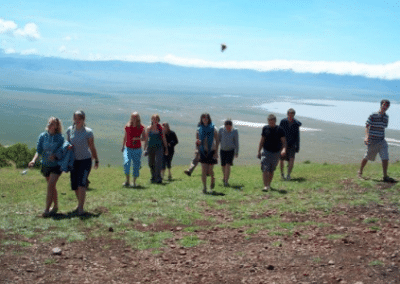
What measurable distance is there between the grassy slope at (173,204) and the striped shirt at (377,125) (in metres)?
1.28

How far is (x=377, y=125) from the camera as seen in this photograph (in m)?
12.8

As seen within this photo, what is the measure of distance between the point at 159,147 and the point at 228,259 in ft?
25.6

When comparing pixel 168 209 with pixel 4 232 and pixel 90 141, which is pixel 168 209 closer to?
pixel 90 141

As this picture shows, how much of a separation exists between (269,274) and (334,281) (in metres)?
0.89

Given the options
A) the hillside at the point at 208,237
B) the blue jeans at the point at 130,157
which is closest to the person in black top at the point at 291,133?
the hillside at the point at 208,237

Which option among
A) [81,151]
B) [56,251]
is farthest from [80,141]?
[56,251]

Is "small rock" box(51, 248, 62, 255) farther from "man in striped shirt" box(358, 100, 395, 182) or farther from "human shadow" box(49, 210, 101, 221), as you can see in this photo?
"man in striped shirt" box(358, 100, 395, 182)

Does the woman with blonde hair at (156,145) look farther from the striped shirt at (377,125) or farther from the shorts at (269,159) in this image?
the striped shirt at (377,125)

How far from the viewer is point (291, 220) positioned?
9.32 meters

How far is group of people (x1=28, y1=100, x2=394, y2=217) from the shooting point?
9180 millimetres

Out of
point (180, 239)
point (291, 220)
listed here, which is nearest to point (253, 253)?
point (180, 239)

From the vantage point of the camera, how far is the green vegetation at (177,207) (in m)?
8.40

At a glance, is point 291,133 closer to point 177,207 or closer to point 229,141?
point 229,141

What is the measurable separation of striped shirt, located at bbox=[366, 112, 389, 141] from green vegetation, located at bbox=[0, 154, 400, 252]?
1294 millimetres
